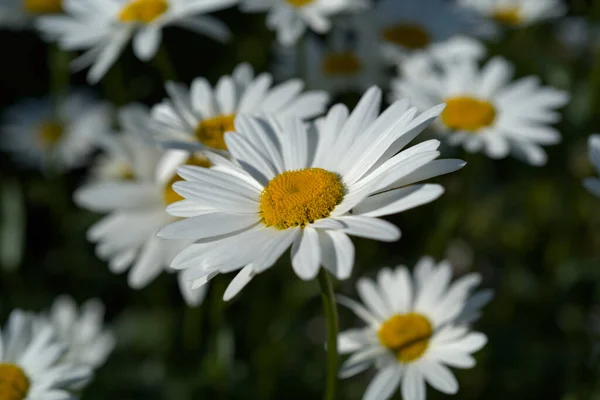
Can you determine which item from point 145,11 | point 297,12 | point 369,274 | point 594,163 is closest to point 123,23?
point 145,11

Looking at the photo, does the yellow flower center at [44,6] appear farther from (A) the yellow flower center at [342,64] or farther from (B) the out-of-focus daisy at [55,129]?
(A) the yellow flower center at [342,64]

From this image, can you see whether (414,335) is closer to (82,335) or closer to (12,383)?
(12,383)

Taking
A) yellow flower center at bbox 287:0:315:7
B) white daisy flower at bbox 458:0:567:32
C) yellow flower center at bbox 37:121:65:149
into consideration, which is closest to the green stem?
yellow flower center at bbox 287:0:315:7

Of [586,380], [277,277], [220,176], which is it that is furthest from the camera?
[277,277]

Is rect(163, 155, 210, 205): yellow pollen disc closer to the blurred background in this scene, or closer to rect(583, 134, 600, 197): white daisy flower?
the blurred background

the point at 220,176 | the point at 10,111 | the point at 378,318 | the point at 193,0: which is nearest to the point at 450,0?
the point at 193,0

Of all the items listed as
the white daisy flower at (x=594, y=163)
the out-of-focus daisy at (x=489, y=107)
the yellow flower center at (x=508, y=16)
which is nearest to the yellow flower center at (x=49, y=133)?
the out-of-focus daisy at (x=489, y=107)

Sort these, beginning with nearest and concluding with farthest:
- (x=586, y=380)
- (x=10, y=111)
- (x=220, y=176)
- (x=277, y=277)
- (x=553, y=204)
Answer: (x=220, y=176), (x=586, y=380), (x=277, y=277), (x=553, y=204), (x=10, y=111)

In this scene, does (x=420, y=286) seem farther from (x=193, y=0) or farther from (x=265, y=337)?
(x=193, y=0)
